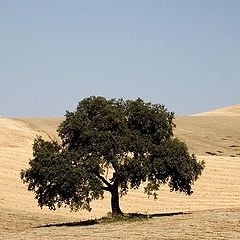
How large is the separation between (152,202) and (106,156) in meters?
15.4

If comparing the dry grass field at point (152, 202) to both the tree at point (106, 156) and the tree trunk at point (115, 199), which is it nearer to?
the tree at point (106, 156)

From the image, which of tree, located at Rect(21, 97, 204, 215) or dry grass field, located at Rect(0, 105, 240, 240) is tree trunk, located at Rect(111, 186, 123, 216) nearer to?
tree, located at Rect(21, 97, 204, 215)

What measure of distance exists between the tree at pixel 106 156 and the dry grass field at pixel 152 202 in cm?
259

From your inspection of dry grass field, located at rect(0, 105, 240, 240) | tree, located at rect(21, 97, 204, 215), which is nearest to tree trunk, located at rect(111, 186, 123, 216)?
tree, located at rect(21, 97, 204, 215)

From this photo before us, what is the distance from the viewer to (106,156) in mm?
41406

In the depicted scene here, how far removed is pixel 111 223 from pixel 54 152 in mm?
6553

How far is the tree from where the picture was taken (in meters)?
40.2

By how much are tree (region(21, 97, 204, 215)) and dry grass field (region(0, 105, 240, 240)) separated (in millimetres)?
2589

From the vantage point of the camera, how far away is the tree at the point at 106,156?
40219 mm

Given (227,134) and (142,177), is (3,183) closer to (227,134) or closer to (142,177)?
(142,177)

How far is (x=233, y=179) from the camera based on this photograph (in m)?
64.6

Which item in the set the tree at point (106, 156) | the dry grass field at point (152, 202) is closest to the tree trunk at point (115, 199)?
the tree at point (106, 156)

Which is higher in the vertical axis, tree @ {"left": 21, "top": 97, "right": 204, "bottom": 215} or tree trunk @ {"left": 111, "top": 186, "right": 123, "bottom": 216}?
tree @ {"left": 21, "top": 97, "right": 204, "bottom": 215}

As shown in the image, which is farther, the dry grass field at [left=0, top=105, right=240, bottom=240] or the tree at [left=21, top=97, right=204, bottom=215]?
the tree at [left=21, top=97, right=204, bottom=215]
